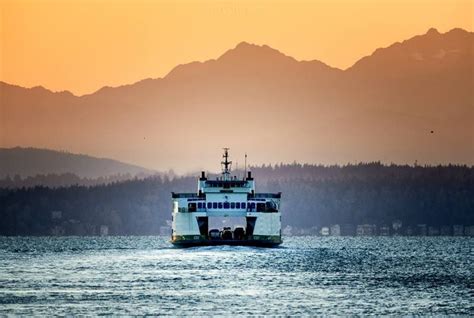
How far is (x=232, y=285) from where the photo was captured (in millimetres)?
121750

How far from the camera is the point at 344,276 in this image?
139 metres

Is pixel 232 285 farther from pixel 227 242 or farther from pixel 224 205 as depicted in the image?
pixel 227 242

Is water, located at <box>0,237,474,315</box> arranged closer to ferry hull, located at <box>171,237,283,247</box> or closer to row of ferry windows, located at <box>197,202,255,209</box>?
ferry hull, located at <box>171,237,283,247</box>

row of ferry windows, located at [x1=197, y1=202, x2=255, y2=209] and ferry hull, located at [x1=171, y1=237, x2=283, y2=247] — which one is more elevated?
row of ferry windows, located at [x1=197, y1=202, x2=255, y2=209]

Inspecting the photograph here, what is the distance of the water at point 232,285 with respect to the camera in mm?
101750

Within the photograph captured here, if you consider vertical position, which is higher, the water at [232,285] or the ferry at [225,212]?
the ferry at [225,212]

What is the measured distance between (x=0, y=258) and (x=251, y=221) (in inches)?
1157

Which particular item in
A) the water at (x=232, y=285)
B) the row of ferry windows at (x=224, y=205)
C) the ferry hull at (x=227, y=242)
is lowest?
the water at (x=232, y=285)

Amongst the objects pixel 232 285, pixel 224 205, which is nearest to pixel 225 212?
pixel 224 205

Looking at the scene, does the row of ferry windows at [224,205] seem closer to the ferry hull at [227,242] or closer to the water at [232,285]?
the ferry hull at [227,242]

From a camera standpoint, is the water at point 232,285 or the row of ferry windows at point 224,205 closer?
the water at point 232,285

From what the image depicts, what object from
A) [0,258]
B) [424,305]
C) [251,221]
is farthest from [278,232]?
[424,305]

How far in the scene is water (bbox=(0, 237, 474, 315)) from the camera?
102m

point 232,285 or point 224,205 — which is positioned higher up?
point 224,205
